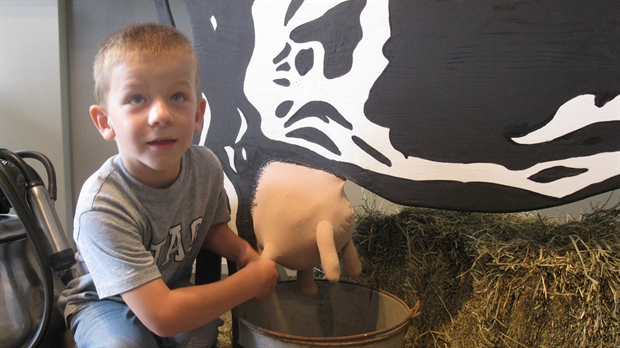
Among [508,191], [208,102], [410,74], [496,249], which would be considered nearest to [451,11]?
[410,74]

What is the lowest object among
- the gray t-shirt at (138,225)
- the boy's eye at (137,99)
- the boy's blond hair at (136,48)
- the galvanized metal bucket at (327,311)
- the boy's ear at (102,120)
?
the galvanized metal bucket at (327,311)

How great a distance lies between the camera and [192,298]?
794 millimetres

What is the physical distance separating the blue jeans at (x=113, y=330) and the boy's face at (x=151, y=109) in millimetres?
274

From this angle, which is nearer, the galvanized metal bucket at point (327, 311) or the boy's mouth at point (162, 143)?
the boy's mouth at point (162, 143)

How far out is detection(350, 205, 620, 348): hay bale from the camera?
2.90 ft

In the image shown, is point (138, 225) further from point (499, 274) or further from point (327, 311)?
point (499, 274)

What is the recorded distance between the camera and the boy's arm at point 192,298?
767mm

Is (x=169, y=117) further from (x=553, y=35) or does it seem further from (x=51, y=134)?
(x=51, y=134)

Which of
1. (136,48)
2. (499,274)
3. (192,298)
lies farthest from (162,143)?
(499,274)

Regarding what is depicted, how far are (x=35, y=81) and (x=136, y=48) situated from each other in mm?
1245

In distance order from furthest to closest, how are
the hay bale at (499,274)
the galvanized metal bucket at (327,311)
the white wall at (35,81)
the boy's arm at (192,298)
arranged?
the white wall at (35,81)
the galvanized metal bucket at (327,311)
the hay bale at (499,274)
the boy's arm at (192,298)

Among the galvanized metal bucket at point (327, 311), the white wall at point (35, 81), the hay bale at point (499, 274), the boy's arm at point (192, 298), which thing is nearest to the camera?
the boy's arm at point (192, 298)

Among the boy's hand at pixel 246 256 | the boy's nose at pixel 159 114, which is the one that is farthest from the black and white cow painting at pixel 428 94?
the boy's nose at pixel 159 114

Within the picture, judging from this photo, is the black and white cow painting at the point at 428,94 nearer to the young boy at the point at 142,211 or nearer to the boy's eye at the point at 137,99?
the young boy at the point at 142,211
